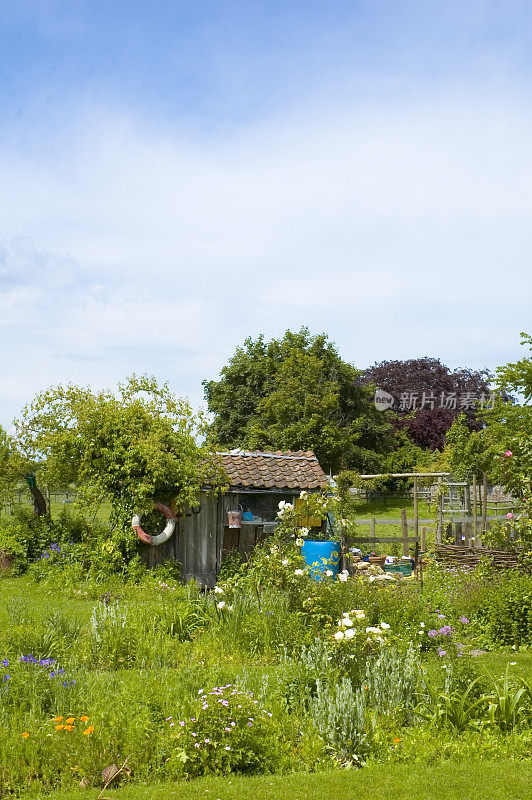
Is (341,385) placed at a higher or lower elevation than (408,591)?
higher

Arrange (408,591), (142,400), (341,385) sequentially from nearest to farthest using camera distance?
(408,591) < (142,400) < (341,385)

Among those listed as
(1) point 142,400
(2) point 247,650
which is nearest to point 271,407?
(1) point 142,400

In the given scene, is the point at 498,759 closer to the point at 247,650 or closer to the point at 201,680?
the point at 201,680

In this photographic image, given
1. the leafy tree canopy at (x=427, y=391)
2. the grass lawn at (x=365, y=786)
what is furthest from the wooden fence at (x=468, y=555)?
the leafy tree canopy at (x=427, y=391)

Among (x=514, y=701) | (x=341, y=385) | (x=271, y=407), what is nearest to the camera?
(x=514, y=701)

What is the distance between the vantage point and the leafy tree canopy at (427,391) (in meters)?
43.2

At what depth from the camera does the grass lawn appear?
16.2ft

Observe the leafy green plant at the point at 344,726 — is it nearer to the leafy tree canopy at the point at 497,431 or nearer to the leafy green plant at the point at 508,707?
the leafy green plant at the point at 508,707

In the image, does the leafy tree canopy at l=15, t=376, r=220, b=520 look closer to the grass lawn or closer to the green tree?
the grass lawn

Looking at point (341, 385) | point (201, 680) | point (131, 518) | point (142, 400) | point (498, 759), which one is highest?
point (341, 385)

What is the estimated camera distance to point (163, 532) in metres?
14.1

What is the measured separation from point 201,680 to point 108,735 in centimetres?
109

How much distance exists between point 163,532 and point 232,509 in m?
1.59

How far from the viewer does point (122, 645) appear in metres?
7.94
